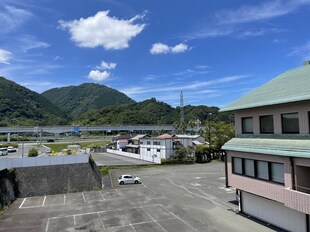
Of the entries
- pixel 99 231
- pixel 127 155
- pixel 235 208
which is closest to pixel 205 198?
pixel 235 208

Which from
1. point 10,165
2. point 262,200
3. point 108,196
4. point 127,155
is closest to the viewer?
point 262,200

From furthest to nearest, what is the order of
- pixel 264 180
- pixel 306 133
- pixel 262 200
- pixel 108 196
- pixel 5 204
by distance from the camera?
pixel 108 196, pixel 5 204, pixel 262 200, pixel 264 180, pixel 306 133

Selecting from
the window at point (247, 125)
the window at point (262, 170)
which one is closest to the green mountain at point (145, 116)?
the window at point (247, 125)

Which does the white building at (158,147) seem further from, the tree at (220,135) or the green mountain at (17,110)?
the green mountain at (17,110)

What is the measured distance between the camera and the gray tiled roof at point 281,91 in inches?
611

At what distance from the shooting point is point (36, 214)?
2294 cm

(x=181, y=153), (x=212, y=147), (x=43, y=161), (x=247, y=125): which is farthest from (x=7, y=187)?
(x=212, y=147)

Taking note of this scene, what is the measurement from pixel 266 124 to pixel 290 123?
214 cm

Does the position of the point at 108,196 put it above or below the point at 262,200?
below

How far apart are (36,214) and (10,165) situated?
11.2m

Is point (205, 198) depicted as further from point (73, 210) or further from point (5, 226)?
point (5, 226)

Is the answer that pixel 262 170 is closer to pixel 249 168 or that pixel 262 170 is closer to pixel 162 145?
pixel 249 168

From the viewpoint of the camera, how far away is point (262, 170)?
1798 centimetres

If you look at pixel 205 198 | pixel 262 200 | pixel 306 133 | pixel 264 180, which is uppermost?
pixel 306 133
